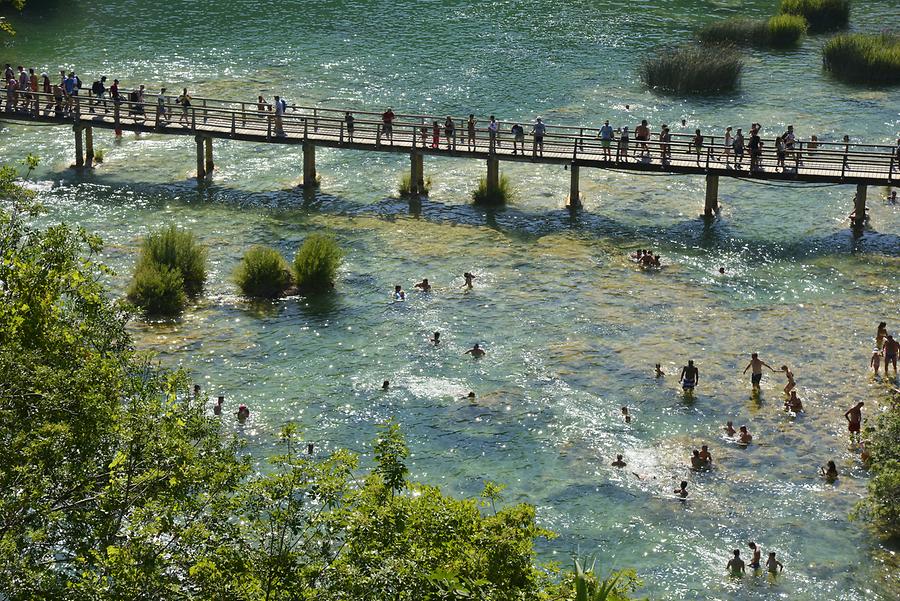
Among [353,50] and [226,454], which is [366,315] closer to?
[226,454]

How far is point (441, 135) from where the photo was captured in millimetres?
49656

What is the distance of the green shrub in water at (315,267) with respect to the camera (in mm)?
40375

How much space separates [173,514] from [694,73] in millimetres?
47133

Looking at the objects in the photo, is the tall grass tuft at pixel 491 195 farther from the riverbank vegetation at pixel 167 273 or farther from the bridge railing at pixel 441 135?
the riverbank vegetation at pixel 167 273

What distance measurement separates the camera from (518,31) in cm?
6981

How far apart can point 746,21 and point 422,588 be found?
57864 mm

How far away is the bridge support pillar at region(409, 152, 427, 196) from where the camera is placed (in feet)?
162

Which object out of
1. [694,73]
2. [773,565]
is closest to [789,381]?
[773,565]

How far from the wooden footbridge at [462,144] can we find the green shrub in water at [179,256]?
10280mm

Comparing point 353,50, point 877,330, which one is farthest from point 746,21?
point 877,330

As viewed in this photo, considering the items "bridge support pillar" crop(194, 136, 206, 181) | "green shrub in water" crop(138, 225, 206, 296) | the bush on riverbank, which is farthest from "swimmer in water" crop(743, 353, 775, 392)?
the bush on riverbank

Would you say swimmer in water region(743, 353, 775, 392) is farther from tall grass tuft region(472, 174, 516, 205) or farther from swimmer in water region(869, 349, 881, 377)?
tall grass tuft region(472, 174, 516, 205)

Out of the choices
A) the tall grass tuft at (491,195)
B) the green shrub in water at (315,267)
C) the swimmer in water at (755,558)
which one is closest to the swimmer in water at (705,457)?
the swimmer in water at (755,558)

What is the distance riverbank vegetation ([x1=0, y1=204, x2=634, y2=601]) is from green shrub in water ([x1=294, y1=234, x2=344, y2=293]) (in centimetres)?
1978
